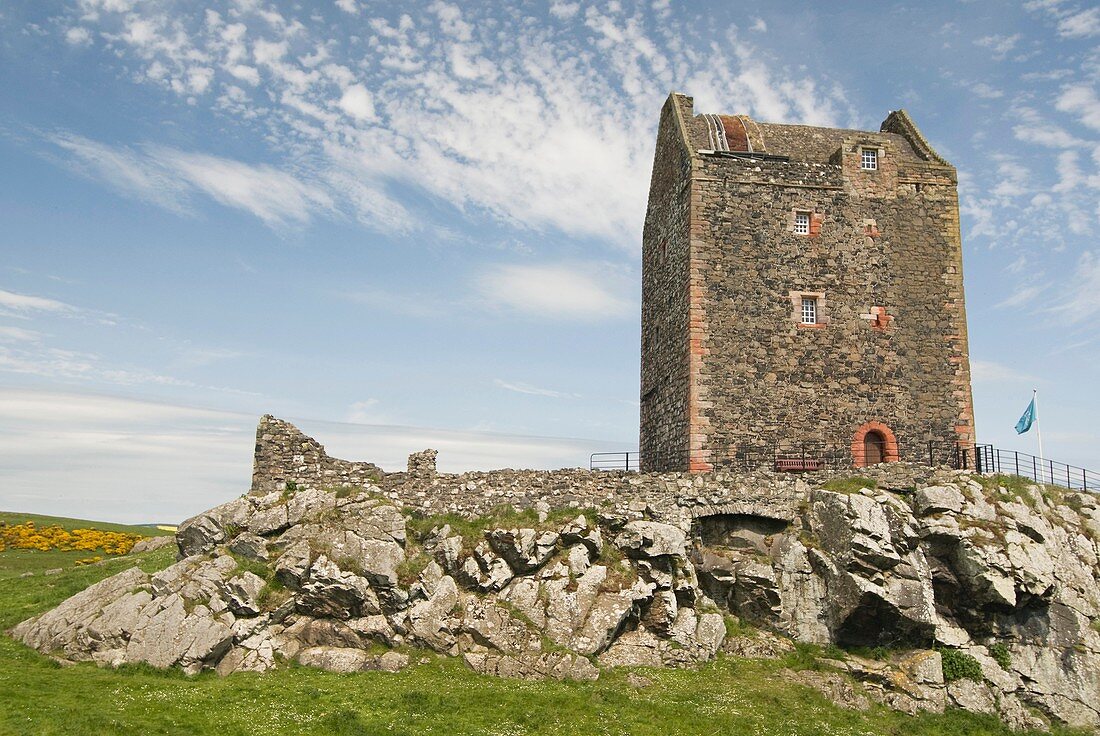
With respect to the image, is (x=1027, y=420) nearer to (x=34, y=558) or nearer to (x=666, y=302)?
(x=666, y=302)

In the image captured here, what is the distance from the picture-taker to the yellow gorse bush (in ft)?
152

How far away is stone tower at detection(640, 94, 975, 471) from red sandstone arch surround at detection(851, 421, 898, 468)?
52mm

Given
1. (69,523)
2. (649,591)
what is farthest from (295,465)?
(69,523)

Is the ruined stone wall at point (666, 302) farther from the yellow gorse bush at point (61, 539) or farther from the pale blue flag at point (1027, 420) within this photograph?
the yellow gorse bush at point (61, 539)

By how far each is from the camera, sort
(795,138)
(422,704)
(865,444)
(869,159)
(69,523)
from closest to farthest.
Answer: (422,704) → (865,444) → (869,159) → (795,138) → (69,523)

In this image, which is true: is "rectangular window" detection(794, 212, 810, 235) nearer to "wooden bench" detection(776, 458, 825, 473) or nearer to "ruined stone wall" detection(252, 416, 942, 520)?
"wooden bench" detection(776, 458, 825, 473)

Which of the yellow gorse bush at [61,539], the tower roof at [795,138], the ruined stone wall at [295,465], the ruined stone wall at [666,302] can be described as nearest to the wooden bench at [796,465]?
the ruined stone wall at [666,302]

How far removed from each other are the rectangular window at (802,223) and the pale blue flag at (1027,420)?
12.8 meters

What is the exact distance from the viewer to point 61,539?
48.0 meters

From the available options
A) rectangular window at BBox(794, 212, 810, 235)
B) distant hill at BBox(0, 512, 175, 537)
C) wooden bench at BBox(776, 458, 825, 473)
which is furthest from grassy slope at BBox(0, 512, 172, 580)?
rectangular window at BBox(794, 212, 810, 235)

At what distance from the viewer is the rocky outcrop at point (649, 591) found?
77.8 ft

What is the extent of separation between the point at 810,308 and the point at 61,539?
4643 cm

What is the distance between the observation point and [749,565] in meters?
26.7

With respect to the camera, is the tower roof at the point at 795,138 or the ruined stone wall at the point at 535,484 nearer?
the ruined stone wall at the point at 535,484
